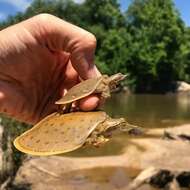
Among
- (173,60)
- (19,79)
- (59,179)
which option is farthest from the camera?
(173,60)

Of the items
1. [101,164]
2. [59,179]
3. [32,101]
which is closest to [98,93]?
[32,101]

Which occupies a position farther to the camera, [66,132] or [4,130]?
[4,130]

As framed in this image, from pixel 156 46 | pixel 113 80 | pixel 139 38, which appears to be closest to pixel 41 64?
pixel 113 80

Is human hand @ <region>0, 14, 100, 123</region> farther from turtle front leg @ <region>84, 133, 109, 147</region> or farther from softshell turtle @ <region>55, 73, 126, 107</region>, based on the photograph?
turtle front leg @ <region>84, 133, 109, 147</region>

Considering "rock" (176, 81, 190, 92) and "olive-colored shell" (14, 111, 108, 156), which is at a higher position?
"olive-colored shell" (14, 111, 108, 156)

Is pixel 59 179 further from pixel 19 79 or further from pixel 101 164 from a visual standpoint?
pixel 19 79

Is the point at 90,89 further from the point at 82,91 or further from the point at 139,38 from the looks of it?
the point at 139,38

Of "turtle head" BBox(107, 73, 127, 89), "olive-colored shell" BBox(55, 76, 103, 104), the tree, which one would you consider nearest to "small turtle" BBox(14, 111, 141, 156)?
"olive-colored shell" BBox(55, 76, 103, 104)
